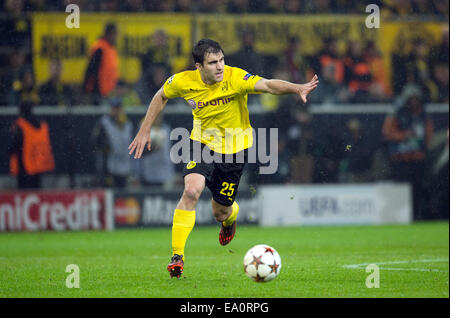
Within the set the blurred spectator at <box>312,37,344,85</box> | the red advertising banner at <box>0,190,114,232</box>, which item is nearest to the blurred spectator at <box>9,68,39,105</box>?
the red advertising banner at <box>0,190,114,232</box>

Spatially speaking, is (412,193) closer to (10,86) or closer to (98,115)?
(98,115)

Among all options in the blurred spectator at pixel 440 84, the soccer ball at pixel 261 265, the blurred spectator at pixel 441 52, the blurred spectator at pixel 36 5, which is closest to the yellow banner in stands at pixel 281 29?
the blurred spectator at pixel 441 52

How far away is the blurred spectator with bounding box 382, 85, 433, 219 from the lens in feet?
48.4

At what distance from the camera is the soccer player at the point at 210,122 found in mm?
7543

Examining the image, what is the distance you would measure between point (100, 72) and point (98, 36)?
816mm

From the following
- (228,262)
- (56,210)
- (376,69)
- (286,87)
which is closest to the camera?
(286,87)

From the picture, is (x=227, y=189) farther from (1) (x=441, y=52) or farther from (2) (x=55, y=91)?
(1) (x=441, y=52)

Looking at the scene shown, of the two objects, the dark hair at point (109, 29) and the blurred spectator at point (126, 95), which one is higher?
the dark hair at point (109, 29)

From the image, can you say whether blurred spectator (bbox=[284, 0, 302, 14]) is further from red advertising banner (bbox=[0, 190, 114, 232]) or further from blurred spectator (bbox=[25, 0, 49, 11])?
red advertising banner (bbox=[0, 190, 114, 232])

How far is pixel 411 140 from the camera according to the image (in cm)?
1500

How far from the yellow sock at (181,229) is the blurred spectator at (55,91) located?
6942 mm

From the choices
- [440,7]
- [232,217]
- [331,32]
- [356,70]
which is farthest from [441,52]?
[232,217]

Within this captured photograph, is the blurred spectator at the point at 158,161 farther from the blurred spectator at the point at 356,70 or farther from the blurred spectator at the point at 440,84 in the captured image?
the blurred spectator at the point at 440,84

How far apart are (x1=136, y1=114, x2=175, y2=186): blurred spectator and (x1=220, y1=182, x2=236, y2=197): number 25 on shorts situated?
588 centimetres
